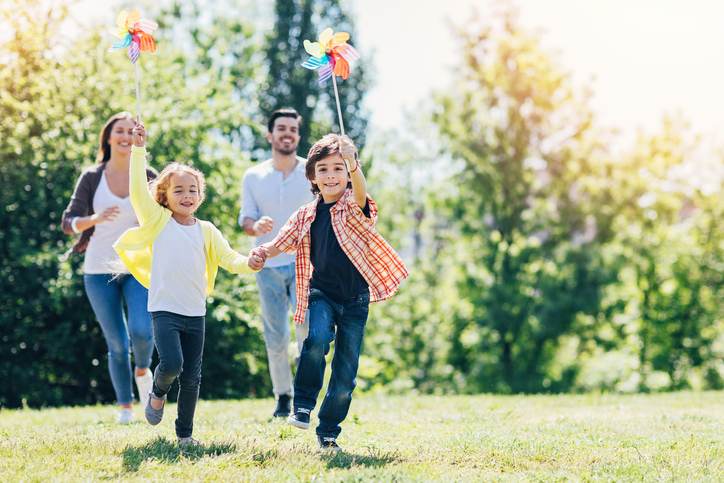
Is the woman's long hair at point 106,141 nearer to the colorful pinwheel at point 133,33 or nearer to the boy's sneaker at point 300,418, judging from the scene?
the colorful pinwheel at point 133,33

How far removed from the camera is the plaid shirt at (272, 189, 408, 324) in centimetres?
576

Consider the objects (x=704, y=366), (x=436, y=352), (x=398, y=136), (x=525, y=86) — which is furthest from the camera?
(x=398, y=136)

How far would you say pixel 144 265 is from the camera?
20.2ft

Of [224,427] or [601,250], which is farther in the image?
[601,250]

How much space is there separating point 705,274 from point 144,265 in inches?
829

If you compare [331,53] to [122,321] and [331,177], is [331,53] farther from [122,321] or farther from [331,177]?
[122,321]

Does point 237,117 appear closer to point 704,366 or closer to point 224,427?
point 224,427

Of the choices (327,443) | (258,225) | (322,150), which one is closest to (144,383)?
(258,225)

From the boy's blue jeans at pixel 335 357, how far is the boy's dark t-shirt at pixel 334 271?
5 centimetres

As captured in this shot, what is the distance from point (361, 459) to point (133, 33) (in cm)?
359

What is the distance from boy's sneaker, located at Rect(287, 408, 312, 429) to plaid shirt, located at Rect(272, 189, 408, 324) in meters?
0.65

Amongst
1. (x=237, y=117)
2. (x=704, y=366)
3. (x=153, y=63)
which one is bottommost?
(x=704, y=366)

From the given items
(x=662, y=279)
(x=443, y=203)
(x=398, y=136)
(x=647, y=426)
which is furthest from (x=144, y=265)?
(x=398, y=136)

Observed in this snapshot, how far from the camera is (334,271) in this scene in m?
5.78
